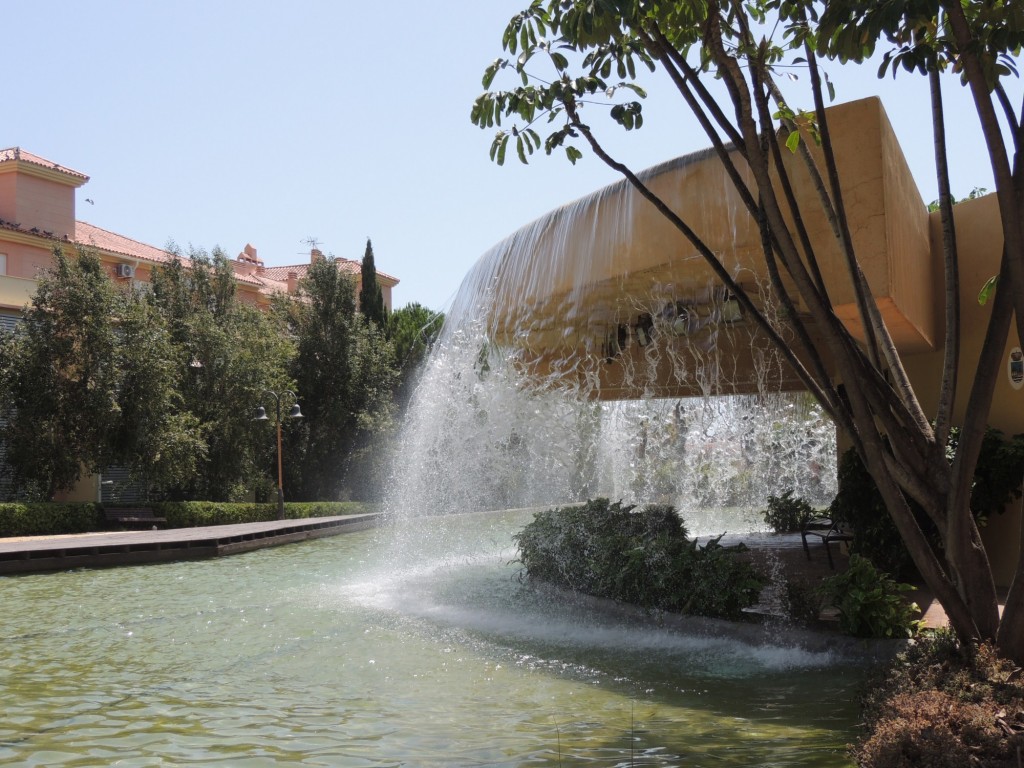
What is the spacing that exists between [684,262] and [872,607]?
3337 millimetres

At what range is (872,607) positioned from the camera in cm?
626

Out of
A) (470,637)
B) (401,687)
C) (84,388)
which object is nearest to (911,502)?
(470,637)

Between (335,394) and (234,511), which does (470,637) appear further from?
(335,394)

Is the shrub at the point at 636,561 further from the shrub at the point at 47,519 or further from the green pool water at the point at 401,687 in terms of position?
the shrub at the point at 47,519

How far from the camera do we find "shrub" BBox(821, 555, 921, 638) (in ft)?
20.4

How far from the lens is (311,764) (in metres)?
4.61

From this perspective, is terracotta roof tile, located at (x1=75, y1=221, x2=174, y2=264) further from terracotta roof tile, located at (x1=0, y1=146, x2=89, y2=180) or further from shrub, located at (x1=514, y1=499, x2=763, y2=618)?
shrub, located at (x1=514, y1=499, x2=763, y2=618)

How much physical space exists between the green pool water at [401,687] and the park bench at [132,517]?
1257cm

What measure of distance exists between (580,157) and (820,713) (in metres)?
3.60

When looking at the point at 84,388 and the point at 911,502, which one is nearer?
the point at 911,502

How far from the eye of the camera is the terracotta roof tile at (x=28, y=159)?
29.9 metres

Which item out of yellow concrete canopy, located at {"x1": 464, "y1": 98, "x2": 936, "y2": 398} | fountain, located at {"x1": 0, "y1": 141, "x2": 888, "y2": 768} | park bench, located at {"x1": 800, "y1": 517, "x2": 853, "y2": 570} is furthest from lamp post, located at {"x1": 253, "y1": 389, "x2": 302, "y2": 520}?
park bench, located at {"x1": 800, "y1": 517, "x2": 853, "y2": 570}

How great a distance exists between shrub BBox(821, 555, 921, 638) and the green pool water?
0.30 meters

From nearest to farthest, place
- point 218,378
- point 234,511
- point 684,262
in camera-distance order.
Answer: point 684,262 < point 234,511 < point 218,378
